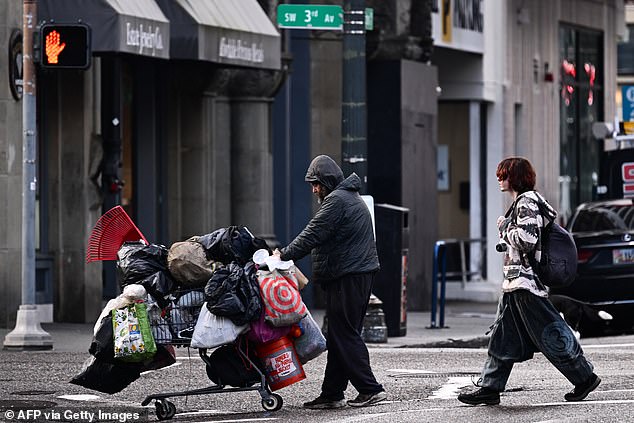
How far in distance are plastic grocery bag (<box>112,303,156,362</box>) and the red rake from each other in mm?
683

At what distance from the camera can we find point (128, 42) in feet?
59.0

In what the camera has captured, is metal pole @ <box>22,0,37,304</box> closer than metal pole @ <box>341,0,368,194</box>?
Yes

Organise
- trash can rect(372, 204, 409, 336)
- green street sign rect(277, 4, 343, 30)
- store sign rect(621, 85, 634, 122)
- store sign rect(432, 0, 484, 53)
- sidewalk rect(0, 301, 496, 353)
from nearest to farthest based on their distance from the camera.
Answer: sidewalk rect(0, 301, 496, 353) < green street sign rect(277, 4, 343, 30) < trash can rect(372, 204, 409, 336) < store sign rect(621, 85, 634, 122) < store sign rect(432, 0, 484, 53)

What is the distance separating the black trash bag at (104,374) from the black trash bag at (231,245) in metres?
0.88

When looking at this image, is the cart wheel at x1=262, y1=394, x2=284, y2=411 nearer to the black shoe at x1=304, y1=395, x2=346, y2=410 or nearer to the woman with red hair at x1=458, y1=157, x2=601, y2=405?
the black shoe at x1=304, y1=395, x2=346, y2=410

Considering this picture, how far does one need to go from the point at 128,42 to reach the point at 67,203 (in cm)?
234

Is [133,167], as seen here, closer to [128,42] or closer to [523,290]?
[128,42]

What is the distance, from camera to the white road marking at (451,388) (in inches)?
482

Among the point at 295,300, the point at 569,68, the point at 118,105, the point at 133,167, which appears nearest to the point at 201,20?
the point at 118,105

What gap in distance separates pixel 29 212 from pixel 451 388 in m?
5.21

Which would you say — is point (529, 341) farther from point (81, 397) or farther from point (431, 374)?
point (81, 397)

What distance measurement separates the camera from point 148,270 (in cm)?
1114

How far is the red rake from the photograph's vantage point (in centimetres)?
1152

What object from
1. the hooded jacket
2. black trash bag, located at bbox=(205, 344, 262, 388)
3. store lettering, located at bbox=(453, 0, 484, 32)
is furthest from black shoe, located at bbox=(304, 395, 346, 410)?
store lettering, located at bbox=(453, 0, 484, 32)
